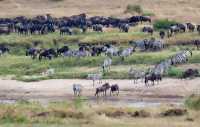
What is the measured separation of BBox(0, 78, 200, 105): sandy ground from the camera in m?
34.1

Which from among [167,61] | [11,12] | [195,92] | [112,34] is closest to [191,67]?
[167,61]

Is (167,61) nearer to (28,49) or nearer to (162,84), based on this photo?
(162,84)

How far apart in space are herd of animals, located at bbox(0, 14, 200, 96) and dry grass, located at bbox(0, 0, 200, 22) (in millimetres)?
4270

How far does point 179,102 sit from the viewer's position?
1288 inches

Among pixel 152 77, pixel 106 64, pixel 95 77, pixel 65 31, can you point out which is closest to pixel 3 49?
pixel 65 31

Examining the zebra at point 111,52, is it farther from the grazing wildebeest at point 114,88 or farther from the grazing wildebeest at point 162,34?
the grazing wildebeest at point 114,88

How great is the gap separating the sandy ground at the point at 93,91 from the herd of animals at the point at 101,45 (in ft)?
1.35

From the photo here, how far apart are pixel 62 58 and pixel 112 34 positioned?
20.7ft

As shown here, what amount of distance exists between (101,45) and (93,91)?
965 centimetres

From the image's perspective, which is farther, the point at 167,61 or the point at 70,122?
the point at 167,61

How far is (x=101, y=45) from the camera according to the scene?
45.1 meters

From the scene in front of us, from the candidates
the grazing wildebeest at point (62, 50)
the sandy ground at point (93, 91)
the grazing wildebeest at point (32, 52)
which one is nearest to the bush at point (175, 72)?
the sandy ground at point (93, 91)

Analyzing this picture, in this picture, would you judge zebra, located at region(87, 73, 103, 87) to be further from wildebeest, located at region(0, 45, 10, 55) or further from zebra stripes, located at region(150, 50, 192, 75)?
wildebeest, located at region(0, 45, 10, 55)

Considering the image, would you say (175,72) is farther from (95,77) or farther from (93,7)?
(93,7)
